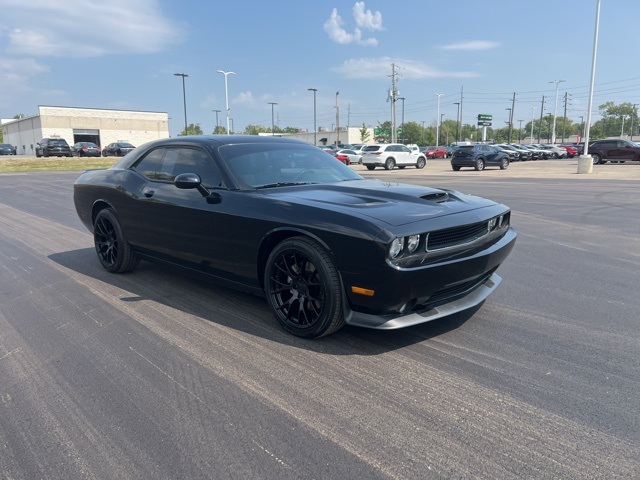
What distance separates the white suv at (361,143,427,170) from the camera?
32.9m

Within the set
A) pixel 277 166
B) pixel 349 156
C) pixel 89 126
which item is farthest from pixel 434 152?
pixel 277 166

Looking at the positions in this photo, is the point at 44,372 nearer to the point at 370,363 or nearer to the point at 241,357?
the point at 241,357

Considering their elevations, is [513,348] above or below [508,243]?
below

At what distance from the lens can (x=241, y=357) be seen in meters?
3.40

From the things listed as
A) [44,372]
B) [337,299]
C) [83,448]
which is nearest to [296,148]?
[337,299]

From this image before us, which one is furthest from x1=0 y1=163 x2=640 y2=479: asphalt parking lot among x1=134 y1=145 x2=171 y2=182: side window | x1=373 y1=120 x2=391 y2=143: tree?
x1=373 y1=120 x2=391 y2=143: tree

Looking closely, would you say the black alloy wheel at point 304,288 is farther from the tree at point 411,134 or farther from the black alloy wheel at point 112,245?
the tree at point 411,134

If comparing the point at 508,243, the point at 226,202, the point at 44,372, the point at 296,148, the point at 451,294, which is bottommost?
the point at 44,372

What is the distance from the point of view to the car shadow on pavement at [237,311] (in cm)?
360

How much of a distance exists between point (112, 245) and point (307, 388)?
3667 millimetres

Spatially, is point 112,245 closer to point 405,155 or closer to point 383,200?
point 383,200

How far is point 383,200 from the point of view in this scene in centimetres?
378

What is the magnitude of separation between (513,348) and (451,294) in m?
0.57

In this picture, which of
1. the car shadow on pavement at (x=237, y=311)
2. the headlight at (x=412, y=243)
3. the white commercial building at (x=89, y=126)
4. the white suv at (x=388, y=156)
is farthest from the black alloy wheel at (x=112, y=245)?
the white commercial building at (x=89, y=126)
